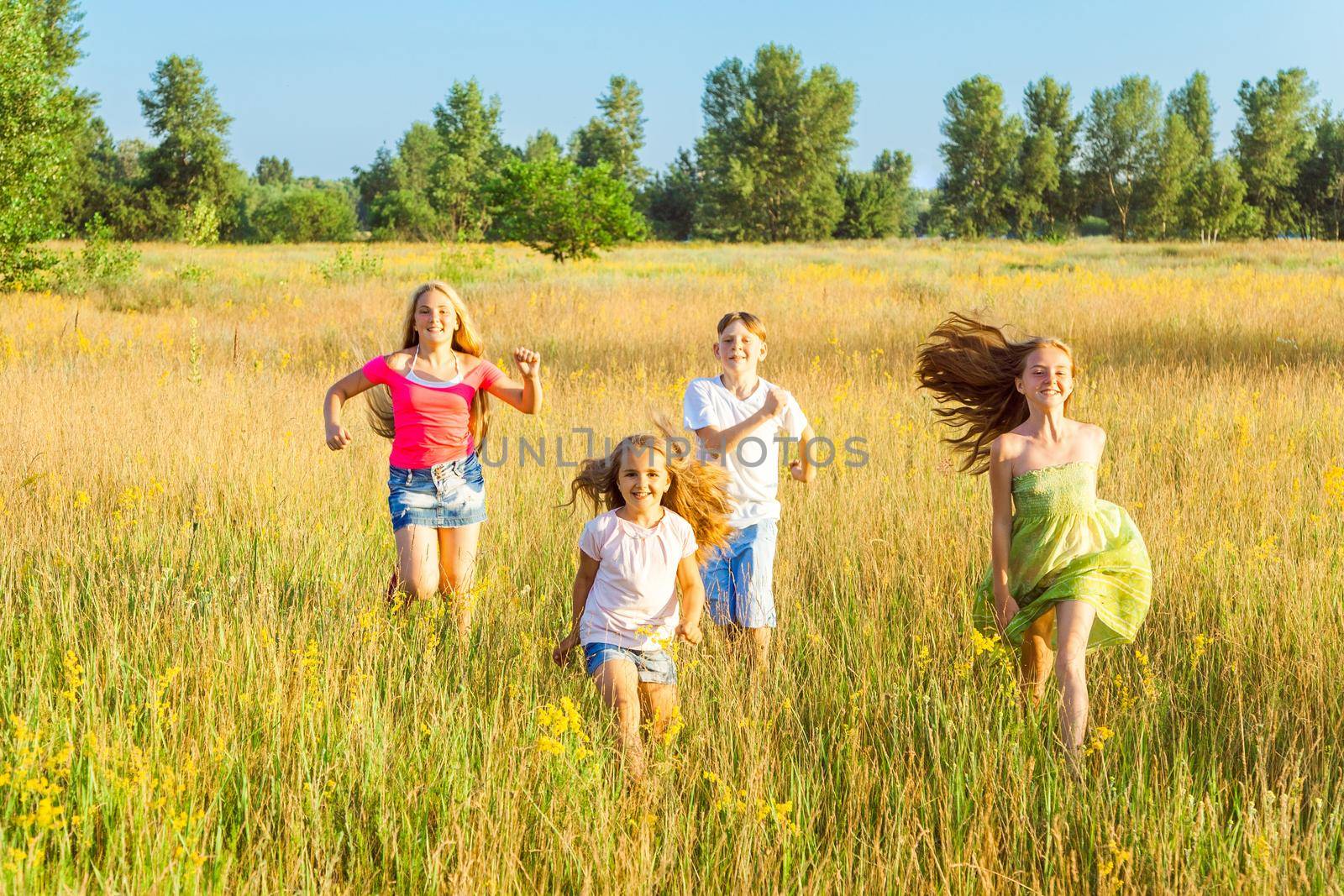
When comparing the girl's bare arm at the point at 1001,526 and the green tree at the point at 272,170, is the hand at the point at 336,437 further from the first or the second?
the green tree at the point at 272,170

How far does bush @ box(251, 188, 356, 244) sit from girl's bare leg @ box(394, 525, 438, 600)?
6225 cm

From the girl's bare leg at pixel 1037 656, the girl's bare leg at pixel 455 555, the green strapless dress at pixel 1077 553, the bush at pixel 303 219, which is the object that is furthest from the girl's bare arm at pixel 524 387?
the bush at pixel 303 219

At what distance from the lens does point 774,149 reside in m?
70.8

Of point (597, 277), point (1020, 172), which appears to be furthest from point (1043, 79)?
point (597, 277)

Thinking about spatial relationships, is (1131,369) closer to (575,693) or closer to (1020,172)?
(575,693)

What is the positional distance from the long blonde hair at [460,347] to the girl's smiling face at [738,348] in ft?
3.54

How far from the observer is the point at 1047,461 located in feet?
11.0

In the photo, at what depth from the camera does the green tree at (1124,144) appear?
67.8 meters

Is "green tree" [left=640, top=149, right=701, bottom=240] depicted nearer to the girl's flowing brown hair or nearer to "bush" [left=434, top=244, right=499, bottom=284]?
"bush" [left=434, top=244, right=499, bottom=284]

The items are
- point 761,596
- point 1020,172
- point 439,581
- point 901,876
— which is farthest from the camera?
point 1020,172

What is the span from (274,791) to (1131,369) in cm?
829

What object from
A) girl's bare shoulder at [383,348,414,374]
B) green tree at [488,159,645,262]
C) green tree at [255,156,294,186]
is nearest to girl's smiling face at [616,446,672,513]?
girl's bare shoulder at [383,348,414,374]

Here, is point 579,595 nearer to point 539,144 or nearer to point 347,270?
point 347,270

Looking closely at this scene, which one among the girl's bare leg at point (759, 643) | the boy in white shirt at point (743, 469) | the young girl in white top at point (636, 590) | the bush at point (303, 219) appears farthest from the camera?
the bush at point (303, 219)
